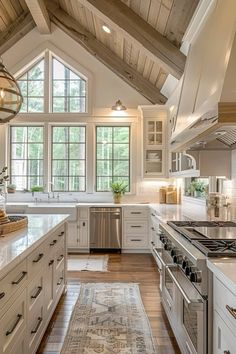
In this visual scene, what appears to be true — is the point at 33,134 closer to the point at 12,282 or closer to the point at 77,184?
the point at 77,184

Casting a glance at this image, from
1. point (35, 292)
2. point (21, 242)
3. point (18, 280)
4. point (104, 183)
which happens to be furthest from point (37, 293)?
point (104, 183)

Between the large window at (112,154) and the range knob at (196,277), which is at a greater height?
the large window at (112,154)

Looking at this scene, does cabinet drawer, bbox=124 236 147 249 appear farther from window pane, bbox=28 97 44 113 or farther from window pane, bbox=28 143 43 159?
window pane, bbox=28 97 44 113

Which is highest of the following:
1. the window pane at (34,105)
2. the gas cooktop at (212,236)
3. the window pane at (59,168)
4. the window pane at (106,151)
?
the window pane at (34,105)

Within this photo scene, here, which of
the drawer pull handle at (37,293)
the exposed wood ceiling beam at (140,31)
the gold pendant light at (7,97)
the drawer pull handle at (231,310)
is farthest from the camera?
the exposed wood ceiling beam at (140,31)

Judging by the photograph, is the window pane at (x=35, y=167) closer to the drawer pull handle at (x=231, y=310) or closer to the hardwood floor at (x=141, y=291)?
the hardwood floor at (x=141, y=291)

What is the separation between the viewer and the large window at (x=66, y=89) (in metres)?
6.53

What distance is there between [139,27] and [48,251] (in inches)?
120

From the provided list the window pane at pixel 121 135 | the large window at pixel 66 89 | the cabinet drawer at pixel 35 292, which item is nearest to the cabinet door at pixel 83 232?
the window pane at pixel 121 135

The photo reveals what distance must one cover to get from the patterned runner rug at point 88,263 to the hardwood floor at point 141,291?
4.6 inches

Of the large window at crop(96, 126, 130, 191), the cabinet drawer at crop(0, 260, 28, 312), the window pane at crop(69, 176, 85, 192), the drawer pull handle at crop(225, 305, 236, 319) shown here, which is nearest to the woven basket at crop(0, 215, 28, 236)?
the cabinet drawer at crop(0, 260, 28, 312)

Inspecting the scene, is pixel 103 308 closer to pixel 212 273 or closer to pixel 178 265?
pixel 178 265

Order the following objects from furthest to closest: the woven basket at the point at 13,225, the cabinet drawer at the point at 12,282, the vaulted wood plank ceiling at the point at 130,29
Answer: the vaulted wood plank ceiling at the point at 130,29, the woven basket at the point at 13,225, the cabinet drawer at the point at 12,282

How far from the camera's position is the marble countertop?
1713mm
